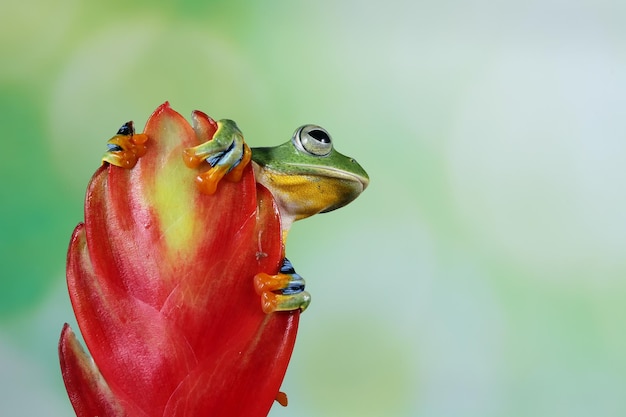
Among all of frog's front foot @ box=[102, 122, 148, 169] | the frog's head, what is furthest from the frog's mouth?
the frog's head

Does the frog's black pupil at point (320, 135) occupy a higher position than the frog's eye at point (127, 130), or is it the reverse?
the frog's eye at point (127, 130)

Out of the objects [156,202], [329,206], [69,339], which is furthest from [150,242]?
[329,206]

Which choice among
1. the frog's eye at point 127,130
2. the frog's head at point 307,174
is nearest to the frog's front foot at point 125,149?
the frog's eye at point 127,130

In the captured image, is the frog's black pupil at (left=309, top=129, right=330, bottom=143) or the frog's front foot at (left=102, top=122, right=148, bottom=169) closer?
the frog's front foot at (left=102, top=122, right=148, bottom=169)

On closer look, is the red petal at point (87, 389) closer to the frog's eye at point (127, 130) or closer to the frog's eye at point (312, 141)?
the frog's eye at point (127, 130)

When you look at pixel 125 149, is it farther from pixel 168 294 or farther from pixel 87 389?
pixel 87 389

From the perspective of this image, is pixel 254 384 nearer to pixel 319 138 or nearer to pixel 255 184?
pixel 255 184

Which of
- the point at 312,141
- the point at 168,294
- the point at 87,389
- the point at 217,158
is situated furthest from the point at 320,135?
the point at 87,389

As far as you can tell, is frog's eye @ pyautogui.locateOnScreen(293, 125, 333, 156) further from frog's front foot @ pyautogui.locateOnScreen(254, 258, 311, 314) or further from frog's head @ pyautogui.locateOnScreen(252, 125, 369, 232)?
frog's front foot @ pyautogui.locateOnScreen(254, 258, 311, 314)
